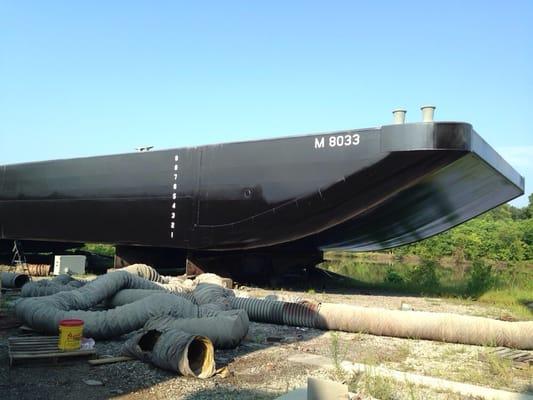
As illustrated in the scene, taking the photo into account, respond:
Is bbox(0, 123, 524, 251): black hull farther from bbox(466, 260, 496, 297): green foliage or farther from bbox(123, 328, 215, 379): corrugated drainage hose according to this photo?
bbox(123, 328, 215, 379): corrugated drainage hose

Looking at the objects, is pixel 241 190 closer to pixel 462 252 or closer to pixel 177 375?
pixel 177 375

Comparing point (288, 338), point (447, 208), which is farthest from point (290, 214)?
point (288, 338)

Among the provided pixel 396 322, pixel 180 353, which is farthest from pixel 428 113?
pixel 180 353

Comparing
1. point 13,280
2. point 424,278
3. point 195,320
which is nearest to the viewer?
point 195,320

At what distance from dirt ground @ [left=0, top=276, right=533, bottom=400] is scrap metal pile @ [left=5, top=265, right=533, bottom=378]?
0.14 metres

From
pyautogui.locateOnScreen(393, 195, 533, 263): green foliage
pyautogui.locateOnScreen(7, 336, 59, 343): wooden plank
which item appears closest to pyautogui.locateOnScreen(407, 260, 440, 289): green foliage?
pyautogui.locateOnScreen(7, 336, 59, 343): wooden plank

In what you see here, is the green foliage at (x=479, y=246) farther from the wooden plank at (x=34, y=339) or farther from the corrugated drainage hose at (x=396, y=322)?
the wooden plank at (x=34, y=339)

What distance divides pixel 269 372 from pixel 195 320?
1.16 meters

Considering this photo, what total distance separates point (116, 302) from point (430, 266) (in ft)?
31.2

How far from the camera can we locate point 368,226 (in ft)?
36.9

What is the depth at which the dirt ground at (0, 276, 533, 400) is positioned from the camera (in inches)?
164

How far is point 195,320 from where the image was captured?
569cm

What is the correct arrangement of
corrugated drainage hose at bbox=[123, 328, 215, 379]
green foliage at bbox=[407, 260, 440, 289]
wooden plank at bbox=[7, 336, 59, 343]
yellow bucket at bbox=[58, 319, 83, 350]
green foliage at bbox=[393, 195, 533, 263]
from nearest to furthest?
corrugated drainage hose at bbox=[123, 328, 215, 379]
yellow bucket at bbox=[58, 319, 83, 350]
wooden plank at bbox=[7, 336, 59, 343]
green foliage at bbox=[407, 260, 440, 289]
green foliage at bbox=[393, 195, 533, 263]

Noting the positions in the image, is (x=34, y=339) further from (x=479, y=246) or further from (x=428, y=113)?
(x=479, y=246)
